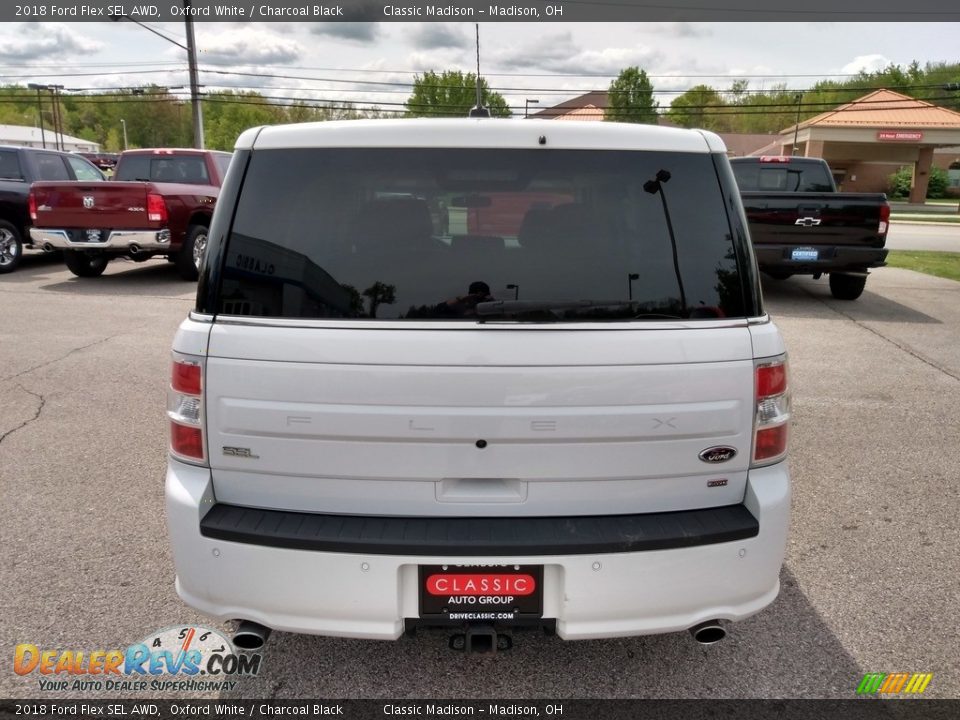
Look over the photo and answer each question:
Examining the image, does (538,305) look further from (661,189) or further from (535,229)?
(661,189)

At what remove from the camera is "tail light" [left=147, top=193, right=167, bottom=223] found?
10.5 metres

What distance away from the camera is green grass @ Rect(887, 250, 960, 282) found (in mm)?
14250

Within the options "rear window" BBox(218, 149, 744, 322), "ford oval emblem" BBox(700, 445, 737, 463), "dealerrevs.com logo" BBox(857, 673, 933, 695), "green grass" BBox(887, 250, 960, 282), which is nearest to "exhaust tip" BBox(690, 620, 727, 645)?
Answer: "ford oval emblem" BBox(700, 445, 737, 463)

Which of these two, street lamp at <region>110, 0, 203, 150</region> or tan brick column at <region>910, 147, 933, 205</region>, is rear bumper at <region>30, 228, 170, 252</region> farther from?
tan brick column at <region>910, 147, 933, 205</region>

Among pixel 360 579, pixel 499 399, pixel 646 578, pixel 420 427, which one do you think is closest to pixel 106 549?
pixel 360 579

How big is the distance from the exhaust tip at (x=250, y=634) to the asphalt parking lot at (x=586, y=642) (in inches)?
14.5

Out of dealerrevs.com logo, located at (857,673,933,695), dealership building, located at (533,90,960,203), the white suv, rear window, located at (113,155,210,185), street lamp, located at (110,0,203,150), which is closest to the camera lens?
the white suv

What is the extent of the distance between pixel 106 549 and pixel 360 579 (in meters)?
1.96

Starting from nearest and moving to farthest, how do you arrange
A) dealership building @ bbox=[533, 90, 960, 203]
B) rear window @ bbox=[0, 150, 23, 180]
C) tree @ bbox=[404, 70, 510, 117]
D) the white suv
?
the white suv
rear window @ bbox=[0, 150, 23, 180]
dealership building @ bbox=[533, 90, 960, 203]
tree @ bbox=[404, 70, 510, 117]

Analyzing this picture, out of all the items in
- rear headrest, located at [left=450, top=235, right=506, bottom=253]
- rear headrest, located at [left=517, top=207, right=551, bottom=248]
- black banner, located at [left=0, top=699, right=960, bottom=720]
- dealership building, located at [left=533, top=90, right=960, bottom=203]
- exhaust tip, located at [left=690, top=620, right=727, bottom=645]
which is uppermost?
dealership building, located at [left=533, top=90, right=960, bottom=203]

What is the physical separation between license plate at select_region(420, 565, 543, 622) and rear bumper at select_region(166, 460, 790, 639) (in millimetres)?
33

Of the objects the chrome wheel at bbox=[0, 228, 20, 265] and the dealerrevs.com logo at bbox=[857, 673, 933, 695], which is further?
the chrome wheel at bbox=[0, 228, 20, 265]

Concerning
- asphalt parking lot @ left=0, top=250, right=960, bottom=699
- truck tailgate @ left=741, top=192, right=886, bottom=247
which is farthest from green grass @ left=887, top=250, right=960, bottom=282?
asphalt parking lot @ left=0, top=250, right=960, bottom=699

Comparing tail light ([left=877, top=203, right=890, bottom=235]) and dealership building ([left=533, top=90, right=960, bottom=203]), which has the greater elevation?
dealership building ([left=533, top=90, right=960, bottom=203])
